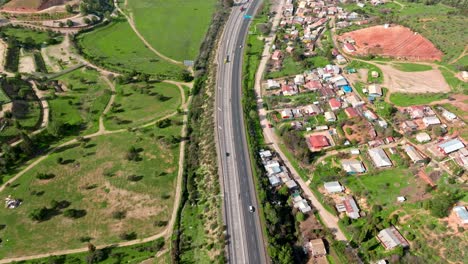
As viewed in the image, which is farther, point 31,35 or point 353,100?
point 31,35

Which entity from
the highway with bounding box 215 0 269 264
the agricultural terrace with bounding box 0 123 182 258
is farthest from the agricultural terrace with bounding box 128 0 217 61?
the agricultural terrace with bounding box 0 123 182 258

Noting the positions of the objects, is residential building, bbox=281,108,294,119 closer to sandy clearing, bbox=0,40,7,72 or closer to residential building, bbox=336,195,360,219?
residential building, bbox=336,195,360,219

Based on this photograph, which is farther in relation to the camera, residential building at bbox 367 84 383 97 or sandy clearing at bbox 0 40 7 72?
sandy clearing at bbox 0 40 7 72

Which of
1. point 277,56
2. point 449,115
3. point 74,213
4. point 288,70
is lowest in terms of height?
point 74,213

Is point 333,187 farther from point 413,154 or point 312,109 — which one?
point 312,109

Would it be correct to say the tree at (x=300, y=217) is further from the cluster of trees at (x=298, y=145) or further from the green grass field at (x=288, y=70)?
the green grass field at (x=288, y=70)

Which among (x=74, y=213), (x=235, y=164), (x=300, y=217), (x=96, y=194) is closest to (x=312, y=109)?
(x=235, y=164)

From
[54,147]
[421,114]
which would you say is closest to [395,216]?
[421,114]
